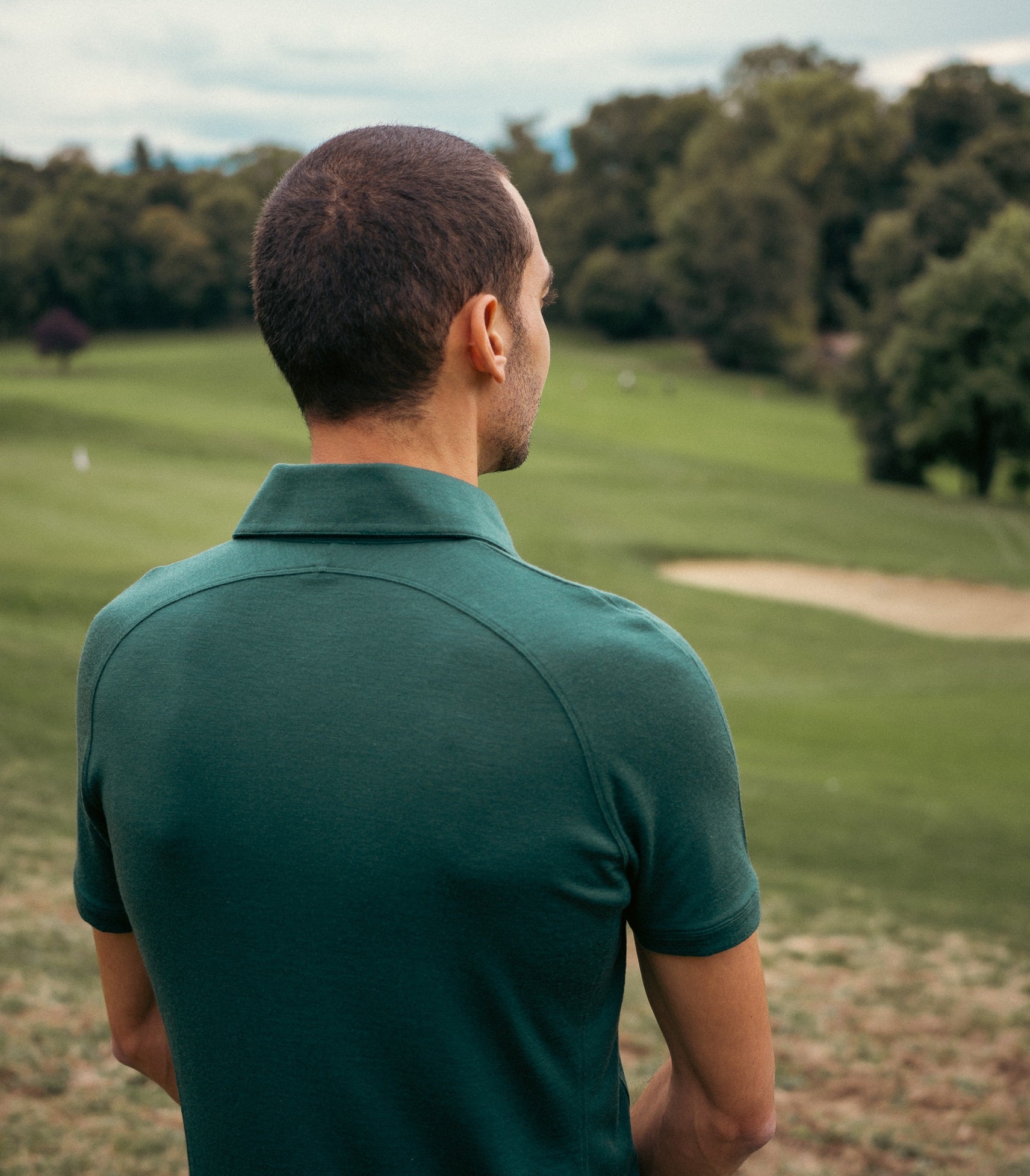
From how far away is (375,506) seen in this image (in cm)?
139

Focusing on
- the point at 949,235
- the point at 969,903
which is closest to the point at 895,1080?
the point at 969,903

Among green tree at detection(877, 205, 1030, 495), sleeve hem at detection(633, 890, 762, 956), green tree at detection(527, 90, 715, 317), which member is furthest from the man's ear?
green tree at detection(527, 90, 715, 317)

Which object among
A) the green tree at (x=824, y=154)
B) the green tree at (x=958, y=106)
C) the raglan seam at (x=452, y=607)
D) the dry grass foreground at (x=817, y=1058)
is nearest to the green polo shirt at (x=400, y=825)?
the raglan seam at (x=452, y=607)

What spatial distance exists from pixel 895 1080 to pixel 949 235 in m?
37.8

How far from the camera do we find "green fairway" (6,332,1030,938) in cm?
782

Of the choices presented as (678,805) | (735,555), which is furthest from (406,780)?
(735,555)

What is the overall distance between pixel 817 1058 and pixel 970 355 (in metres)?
30.2

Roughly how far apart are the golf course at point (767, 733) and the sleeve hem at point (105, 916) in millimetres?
2378

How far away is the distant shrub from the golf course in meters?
11.9

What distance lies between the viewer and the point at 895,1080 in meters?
4.52

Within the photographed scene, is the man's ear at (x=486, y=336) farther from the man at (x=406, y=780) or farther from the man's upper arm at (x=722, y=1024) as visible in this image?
the man's upper arm at (x=722, y=1024)

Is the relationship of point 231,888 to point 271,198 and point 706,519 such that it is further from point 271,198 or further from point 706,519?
point 706,519

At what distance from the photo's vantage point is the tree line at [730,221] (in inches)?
1489

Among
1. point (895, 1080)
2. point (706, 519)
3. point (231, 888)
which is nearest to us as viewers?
point (231, 888)
